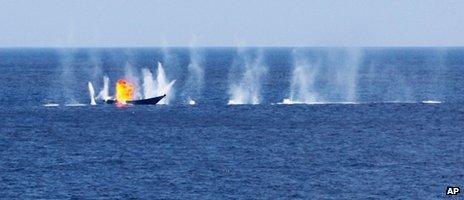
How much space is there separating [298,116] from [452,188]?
75.8 m

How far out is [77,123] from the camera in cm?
16912

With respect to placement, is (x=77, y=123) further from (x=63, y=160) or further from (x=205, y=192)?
(x=205, y=192)

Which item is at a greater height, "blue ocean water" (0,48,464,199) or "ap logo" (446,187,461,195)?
"blue ocean water" (0,48,464,199)

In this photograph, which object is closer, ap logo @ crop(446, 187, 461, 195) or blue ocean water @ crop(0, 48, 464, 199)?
ap logo @ crop(446, 187, 461, 195)

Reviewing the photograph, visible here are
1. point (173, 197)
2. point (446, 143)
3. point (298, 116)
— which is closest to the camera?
point (173, 197)

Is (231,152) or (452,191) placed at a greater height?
(231,152)

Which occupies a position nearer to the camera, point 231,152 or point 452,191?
point 452,191

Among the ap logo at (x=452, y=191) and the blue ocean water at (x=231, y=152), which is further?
the blue ocean water at (x=231, y=152)

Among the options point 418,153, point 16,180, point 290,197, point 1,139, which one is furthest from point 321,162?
point 1,139

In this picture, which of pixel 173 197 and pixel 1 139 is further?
pixel 1 139

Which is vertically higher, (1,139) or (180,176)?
(1,139)

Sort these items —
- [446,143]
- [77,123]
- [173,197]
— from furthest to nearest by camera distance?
1. [77,123]
2. [446,143]
3. [173,197]

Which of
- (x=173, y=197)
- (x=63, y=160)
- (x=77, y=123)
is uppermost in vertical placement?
(x=77, y=123)

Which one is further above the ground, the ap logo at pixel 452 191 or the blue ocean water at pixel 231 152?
the blue ocean water at pixel 231 152
